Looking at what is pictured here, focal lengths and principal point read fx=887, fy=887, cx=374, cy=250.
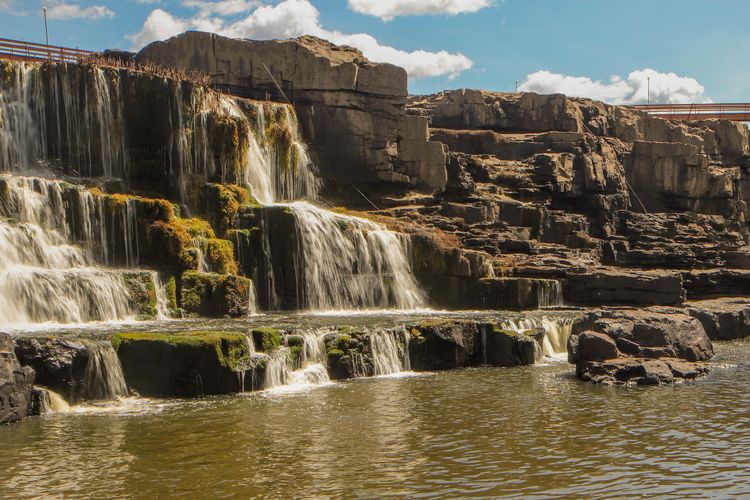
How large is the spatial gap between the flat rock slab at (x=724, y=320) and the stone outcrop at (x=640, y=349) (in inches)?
205

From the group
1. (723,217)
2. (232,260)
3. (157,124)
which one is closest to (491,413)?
(232,260)

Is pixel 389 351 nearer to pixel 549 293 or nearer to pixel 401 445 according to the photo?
pixel 401 445

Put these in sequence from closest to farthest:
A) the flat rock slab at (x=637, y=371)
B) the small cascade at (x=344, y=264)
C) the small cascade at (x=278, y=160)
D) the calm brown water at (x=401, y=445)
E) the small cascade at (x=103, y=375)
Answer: the calm brown water at (x=401, y=445) < the small cascade at (x=103, y=375) < the flat rock slab at (x=637, y=371) < the small cascade at (x=344, y=264) < the small cascade at (x=278, y=160)

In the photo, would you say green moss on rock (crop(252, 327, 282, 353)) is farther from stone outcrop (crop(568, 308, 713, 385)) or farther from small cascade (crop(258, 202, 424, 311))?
small cascade (crop(258, 202, 424, 311))

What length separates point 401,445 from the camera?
1584 cm

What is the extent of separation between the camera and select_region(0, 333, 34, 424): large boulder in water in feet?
57.9

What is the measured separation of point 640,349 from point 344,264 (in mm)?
13672

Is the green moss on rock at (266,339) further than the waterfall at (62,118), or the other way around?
the waterfall at (62,118)

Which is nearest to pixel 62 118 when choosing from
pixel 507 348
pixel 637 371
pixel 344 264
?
pixel 344 264

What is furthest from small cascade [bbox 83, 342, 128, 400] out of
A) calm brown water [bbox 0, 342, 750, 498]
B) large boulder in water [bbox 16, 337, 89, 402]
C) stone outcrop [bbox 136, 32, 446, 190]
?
stone outcrop [bbox 136, 32, 446, 190]

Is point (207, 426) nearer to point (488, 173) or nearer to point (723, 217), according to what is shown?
point (488, 173)

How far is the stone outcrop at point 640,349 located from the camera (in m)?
22.4

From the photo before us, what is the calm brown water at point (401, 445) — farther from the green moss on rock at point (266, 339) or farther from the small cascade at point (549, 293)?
the small cascade at point (549, 293)

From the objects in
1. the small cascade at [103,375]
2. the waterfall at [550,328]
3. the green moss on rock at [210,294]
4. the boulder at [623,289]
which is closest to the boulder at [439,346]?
the waterfall at [550,328]
